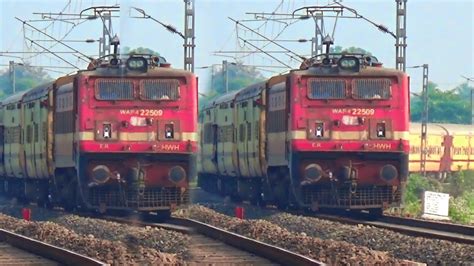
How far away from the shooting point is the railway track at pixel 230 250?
674 inches

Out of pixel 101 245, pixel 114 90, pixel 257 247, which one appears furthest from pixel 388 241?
pixel 114 90

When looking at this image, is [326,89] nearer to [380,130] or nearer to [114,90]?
[380,130]

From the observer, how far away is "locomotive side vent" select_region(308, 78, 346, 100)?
27.3 m

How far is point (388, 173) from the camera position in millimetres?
26781

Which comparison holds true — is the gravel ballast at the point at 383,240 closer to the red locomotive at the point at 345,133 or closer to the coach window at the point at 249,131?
the red locomotive at the point at 345,133

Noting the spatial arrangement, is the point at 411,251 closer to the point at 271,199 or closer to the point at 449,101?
the point at 271,199

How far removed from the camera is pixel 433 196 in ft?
99.9

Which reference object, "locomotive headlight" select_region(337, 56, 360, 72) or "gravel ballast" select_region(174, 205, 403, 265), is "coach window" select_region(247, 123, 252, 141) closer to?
"locomotive headlight" select_region(337, 56, 360, 72)

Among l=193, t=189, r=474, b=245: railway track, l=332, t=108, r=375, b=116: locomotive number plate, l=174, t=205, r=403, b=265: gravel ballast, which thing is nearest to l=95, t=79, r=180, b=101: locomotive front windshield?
l=174, t=205, r=403, b=265: gravel ballast

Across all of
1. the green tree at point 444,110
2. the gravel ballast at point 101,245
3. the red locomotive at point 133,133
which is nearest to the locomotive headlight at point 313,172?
the red locomotive at point 133,133

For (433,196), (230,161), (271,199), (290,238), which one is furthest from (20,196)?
(290,238)

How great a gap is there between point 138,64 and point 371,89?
190 inches

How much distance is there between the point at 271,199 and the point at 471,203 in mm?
13694

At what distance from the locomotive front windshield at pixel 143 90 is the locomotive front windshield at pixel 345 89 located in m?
2.99
